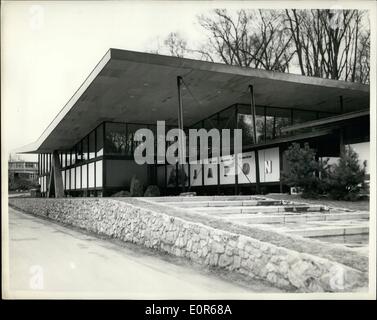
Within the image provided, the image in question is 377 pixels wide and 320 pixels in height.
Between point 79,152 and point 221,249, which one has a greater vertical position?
Result: point 79,152

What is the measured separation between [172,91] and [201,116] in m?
4.35

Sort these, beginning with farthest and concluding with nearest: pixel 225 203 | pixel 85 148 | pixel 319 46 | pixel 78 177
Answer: pixel 319 46 < pixel 78 177 < pixel 85 148 < pixel 225 203

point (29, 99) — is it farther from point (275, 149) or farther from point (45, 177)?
point (45, 177)

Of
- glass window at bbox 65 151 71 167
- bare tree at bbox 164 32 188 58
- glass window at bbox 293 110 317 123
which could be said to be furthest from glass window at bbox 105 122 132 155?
glass window at bbox 293 110 317 123

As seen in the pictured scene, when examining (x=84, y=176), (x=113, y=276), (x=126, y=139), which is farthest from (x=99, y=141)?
(x=113, y=276)

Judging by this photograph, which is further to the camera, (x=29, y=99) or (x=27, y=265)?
(x=29, y=99)

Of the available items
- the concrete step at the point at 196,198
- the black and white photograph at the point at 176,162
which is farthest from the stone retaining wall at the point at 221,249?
the concrete step at the point at 196,198

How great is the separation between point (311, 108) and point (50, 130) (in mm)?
13680

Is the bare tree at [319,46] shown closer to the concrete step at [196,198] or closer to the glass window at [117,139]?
the glass window at [117,139]

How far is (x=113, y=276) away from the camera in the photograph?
8.24m

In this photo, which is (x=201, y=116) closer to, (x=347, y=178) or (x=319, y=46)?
(x=347, y=178)
